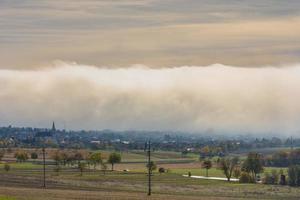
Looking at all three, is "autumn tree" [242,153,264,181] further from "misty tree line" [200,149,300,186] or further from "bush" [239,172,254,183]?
"bush" [239,172,254,183]

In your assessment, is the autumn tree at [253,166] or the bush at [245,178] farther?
the autumn tree at [253,166]

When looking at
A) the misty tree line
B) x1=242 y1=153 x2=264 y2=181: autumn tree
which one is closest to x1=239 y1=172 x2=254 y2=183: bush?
the misty tree line

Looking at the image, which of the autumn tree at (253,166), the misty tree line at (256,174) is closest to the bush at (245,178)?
the misty tree line at (256,174)

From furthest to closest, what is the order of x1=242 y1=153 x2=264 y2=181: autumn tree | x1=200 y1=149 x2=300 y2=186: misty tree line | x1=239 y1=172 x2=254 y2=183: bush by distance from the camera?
1. x1=242 y1=153 x2=264 y2=181: autumn tree
2. x1=239 y1=172 x2=254 y2=183: bush
3. x1=200 y1=149 x2=300 y2=186: misty tree line

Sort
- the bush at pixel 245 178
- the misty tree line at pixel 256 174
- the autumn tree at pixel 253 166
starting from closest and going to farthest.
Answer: the misty tree line at pixel 256 174 < the bush at pixel 245 178 < the autumn tree at pixel 253 166

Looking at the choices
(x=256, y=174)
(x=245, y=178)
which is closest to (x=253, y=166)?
(x=256, y=174)

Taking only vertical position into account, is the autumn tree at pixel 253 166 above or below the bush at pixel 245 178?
above

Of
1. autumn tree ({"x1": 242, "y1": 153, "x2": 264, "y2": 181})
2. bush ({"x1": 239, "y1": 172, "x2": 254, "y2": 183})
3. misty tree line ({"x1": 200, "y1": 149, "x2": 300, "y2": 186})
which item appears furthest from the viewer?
autumn tree ({"x1": 242, "y1": 153, "x2": 264, "y2": 181})

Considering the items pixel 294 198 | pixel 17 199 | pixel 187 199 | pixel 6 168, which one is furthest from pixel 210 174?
pixel 17 199

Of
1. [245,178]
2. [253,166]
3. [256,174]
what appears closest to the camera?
[245,178]

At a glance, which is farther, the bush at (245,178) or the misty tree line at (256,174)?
the bush at (245,178)

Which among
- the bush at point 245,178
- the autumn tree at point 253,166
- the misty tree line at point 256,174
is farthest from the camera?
the autumn tree at point 253,166

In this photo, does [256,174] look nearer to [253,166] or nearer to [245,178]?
[253,166]

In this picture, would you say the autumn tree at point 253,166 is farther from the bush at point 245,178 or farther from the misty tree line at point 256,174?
the bush at point 245,178
